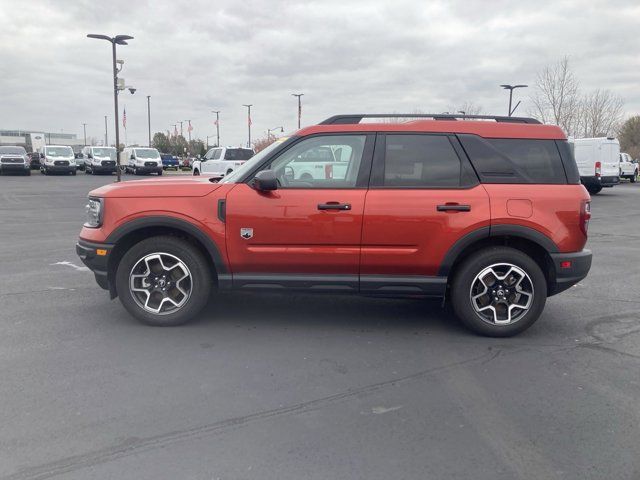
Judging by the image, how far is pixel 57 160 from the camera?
37.9m

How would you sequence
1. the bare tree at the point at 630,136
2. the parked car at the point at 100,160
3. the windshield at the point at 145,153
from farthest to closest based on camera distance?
the bare tree at the point at 630,136 → the windshield at the point at 145,153 → the parked car at the point at 100,160

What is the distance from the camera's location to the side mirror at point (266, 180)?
477cm

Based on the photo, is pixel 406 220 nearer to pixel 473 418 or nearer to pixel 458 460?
pixel 473 418

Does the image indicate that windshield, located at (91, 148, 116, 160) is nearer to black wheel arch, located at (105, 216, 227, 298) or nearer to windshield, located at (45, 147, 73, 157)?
windshield, located at (45, 147, 73, 157)

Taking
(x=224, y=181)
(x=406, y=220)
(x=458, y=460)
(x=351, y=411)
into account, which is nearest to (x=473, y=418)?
(x=458, y=460)

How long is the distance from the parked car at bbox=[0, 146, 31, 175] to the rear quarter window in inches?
1422

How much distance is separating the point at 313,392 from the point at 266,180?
6.12 feet

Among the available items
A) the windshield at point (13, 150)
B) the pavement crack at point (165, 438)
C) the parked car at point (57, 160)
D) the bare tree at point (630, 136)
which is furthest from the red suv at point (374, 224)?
the bare tree at point (630, 136)

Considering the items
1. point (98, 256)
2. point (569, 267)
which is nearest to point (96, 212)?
point (98, 256)

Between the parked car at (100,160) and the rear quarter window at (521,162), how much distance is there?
38.6 meters

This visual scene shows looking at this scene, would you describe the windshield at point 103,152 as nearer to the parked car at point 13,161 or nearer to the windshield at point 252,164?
the parked car at point 13,161

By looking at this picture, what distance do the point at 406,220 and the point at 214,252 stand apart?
170 cm

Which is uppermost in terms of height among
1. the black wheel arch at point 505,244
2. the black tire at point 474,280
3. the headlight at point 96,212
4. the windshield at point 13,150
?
the windshield at point 13,150

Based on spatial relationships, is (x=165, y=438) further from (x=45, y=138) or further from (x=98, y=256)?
(x=45, y=138)
